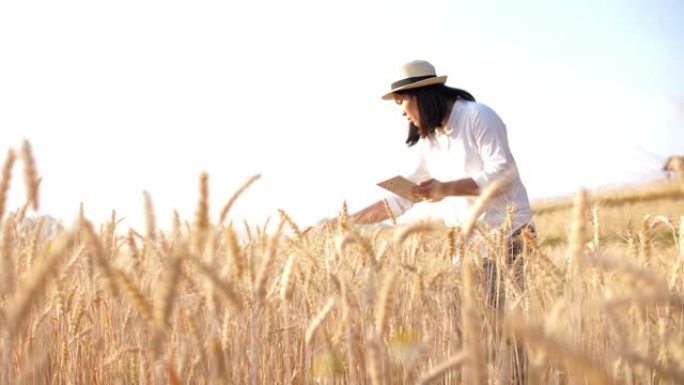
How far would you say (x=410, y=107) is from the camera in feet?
10.3

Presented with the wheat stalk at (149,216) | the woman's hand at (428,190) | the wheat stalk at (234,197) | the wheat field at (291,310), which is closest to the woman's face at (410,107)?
the woman's hand at (428,190)

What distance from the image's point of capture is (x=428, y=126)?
3.09 meters

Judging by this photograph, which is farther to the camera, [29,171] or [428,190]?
[428,190]

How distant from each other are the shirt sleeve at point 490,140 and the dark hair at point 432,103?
7.5 inches

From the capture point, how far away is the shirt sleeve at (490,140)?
282 centimetres

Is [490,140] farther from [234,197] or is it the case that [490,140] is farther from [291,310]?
[234,197]

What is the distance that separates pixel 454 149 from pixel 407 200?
0.33 m

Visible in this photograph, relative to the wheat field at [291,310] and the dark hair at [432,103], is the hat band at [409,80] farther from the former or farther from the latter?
the wheat field at [291,310]

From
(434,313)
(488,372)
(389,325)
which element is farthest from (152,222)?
(434,313)

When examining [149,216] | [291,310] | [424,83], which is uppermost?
[424,83]

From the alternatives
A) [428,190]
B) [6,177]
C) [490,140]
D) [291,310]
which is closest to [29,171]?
[6,177]

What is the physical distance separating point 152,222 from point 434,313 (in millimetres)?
1017

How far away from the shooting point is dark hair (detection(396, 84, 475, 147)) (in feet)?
10.1

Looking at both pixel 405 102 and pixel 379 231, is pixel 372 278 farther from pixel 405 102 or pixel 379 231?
pixel 405 102
